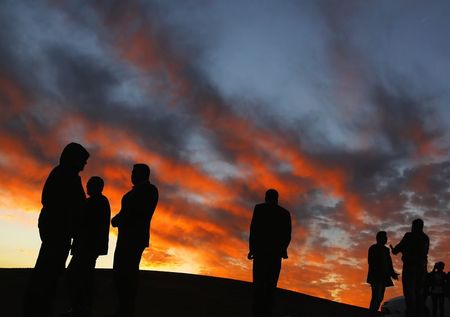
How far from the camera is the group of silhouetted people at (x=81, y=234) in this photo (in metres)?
5.70

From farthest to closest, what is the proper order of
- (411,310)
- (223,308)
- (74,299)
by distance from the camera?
Answer: (223,308), (411,310), (74,299)

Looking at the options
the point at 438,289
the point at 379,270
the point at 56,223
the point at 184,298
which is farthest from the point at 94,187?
the point at 438,289

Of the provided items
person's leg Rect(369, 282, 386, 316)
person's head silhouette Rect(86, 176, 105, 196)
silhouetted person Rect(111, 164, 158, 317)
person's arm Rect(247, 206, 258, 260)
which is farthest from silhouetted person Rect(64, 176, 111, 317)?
person's leg Rect(369, 282, 386, 316)

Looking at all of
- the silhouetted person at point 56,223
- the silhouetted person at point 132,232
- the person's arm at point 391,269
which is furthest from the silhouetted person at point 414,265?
the silhouetted person at point 56,223

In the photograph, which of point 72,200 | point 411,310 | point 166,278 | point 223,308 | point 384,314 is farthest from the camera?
point 166,278

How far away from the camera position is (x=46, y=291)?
18.5 feet

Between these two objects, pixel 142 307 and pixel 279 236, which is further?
pixel 142 307

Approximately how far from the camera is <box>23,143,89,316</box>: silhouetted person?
18.5ft

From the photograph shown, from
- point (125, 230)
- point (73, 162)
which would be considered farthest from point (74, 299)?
point (73, 162)

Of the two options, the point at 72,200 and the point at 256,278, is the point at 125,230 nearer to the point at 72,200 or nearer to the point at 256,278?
the point at 72,200

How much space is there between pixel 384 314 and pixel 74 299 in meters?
7.77

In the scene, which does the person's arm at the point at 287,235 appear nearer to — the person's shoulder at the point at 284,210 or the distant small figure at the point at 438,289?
the person's shoulder at the point at 284,210

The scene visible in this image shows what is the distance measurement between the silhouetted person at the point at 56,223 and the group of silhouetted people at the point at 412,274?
737 centimetres

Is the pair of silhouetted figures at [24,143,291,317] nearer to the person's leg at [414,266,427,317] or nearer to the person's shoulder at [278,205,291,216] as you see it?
the person's shoulder at [278,205,291,216]
